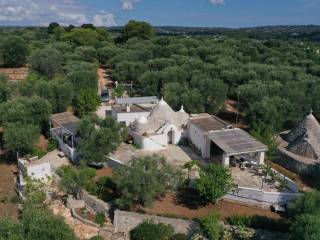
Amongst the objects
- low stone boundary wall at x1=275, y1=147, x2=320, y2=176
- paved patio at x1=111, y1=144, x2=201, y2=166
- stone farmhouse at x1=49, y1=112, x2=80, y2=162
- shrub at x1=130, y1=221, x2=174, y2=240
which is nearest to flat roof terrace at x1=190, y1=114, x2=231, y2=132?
paved patio at x1=111, y1=144, x2=201, y2=166

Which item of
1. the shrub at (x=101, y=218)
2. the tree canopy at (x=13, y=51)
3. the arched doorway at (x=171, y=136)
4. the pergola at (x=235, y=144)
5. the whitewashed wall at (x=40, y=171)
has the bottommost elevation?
the shrub at (x=101, y=218)

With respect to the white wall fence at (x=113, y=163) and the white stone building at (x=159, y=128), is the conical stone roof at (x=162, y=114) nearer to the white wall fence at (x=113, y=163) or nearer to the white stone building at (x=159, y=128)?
the white stone building at (x=159, y=128)

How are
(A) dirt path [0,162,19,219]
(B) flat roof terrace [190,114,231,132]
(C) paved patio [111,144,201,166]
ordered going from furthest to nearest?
(B) flat roof terrace [190,114,231,132]
(C) paved patio [111,144,201,166]
(A) dirt path [0,162,19,219]

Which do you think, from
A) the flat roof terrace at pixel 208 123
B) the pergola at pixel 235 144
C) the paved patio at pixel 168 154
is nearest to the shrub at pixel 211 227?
the pergola at pixel 235 144

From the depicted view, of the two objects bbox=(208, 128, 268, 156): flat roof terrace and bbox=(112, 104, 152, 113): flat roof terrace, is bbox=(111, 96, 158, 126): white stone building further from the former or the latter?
bbox=(208, 128, 268, 156): flat roof terrace

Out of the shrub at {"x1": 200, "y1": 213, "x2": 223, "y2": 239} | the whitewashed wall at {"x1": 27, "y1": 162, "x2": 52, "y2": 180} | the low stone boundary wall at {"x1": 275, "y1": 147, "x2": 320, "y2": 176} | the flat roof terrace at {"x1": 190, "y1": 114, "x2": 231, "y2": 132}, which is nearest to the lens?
the shrub at {"x1": 200, "y1": 213, "x2": 223, "y2": 239}

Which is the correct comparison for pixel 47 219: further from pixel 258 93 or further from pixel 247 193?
pixel 258 93

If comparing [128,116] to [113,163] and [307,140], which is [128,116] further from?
[307,140]
